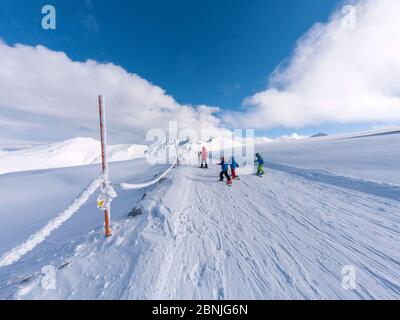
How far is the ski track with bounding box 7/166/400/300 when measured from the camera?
244cm

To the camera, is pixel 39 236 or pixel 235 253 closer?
pixel 39 236

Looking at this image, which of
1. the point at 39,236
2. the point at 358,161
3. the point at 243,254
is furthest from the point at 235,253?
the point at 358,161

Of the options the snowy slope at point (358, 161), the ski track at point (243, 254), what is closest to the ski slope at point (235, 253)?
the ski track at point (243, 254)

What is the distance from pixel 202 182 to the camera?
899cm

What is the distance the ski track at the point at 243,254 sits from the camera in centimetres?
244

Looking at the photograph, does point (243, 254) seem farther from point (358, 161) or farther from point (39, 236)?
point (358, 161)

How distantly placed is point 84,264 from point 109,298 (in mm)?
1051

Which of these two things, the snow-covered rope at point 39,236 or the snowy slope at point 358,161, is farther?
the snowy slope at point 358,161

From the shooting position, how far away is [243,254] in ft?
10.3

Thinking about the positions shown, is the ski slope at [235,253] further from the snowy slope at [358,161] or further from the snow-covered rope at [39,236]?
the snowy slope at [358,161]

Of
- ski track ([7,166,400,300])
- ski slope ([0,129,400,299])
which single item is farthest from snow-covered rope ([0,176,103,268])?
ski track ([7,166,400,300])

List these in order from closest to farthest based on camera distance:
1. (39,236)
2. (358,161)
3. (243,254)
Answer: (39,236) < (243,254) < (358,161)

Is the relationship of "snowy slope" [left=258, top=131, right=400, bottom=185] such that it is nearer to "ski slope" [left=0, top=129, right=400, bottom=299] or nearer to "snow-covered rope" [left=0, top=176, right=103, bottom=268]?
"ski slope" [left=0, top=129, right=400, bottom=299]
